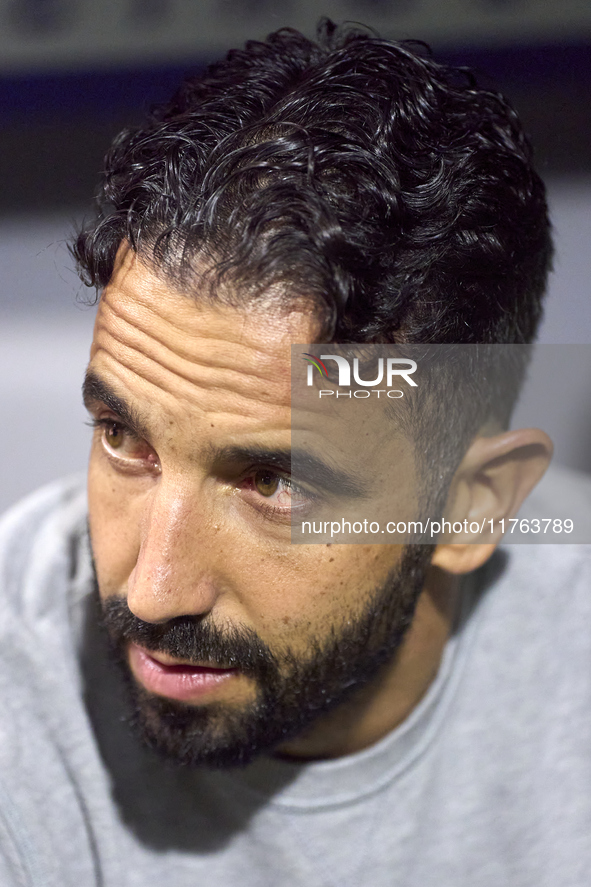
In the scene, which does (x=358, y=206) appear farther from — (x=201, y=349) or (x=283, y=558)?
(x=283, y=558)

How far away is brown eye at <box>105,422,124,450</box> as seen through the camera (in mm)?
789

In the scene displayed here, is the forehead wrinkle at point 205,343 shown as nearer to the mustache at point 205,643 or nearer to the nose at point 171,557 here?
the nose at point 171,557

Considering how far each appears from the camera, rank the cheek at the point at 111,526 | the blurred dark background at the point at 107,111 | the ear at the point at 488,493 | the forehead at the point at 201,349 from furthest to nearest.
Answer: the blurred dark background at the point at 107,111 → the ear at the point at 488,493 → the cheek at the point at 111,526 → the forehead at the point at 201,349

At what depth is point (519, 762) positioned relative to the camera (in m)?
1.01

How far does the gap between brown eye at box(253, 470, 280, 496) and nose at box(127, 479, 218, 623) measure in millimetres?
61

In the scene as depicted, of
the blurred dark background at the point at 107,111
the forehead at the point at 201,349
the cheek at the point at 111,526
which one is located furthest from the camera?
the blurred dark background at the point at 107,111

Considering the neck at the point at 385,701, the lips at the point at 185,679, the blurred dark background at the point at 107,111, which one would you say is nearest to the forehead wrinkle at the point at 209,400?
the lips at the point at 185,679

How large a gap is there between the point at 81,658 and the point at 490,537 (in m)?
0.54

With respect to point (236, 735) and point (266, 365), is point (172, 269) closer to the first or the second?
point (266, 365)

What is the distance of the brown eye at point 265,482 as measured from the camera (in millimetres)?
718

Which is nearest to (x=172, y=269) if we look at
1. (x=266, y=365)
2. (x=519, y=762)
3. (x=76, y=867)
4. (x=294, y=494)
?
(x=266, y=365)

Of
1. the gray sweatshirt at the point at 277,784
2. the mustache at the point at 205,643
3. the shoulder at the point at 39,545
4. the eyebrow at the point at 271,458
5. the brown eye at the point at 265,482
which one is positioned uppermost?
the eyebrow at the point at 271,458

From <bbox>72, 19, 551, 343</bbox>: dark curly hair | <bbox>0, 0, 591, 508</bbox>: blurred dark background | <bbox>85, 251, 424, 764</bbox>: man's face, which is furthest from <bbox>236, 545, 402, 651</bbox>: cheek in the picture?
<bbox>0, 0, 591, 508</bbox>: blurred dark background

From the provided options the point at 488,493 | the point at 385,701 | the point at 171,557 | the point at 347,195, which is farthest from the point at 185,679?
the point at 347,195
